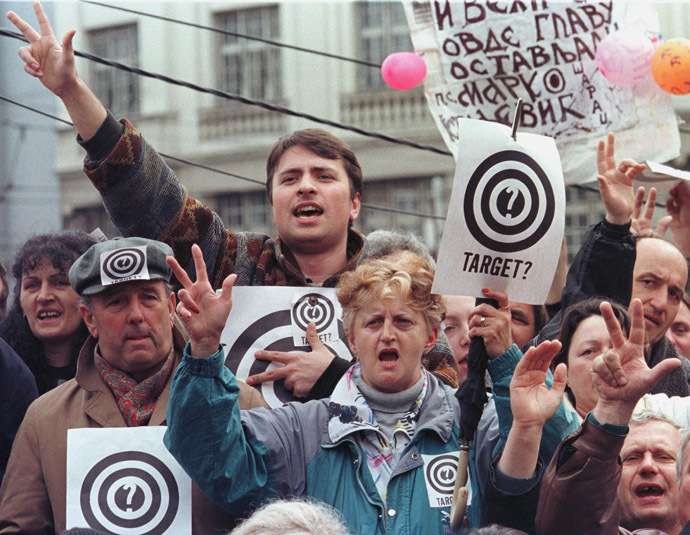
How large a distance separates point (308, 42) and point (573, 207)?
516cm

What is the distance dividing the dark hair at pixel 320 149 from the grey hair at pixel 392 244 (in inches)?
9.7

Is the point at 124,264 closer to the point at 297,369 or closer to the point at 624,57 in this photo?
the point at 297,369

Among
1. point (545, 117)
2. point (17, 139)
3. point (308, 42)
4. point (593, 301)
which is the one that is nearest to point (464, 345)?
point (593, 301)

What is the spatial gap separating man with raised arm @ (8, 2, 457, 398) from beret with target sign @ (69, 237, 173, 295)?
200 mm

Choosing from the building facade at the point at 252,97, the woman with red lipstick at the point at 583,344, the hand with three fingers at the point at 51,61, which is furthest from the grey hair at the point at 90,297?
the building facade at the point at 252,97

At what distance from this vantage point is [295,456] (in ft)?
10.7

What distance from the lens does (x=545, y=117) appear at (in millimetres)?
5824

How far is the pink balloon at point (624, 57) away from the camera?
18.4 ft

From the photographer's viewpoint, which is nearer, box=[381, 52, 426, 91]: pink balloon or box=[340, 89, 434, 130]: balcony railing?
box=[381, 52, 426, 91]: pink balloon

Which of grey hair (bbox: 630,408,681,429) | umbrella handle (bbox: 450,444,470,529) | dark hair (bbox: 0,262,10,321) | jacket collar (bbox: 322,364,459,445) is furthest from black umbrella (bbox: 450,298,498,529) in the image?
dark hair (bbox: 0,262,10,321)

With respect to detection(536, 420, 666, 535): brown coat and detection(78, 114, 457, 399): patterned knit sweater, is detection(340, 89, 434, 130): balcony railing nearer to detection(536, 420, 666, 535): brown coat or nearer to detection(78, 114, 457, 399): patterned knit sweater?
detection(78, 114, 457, 399): patterned knit sweater

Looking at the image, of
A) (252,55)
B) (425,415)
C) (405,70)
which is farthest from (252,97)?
(425,415)

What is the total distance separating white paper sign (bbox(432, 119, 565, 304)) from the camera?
322cm

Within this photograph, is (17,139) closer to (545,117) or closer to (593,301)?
(545,117)
